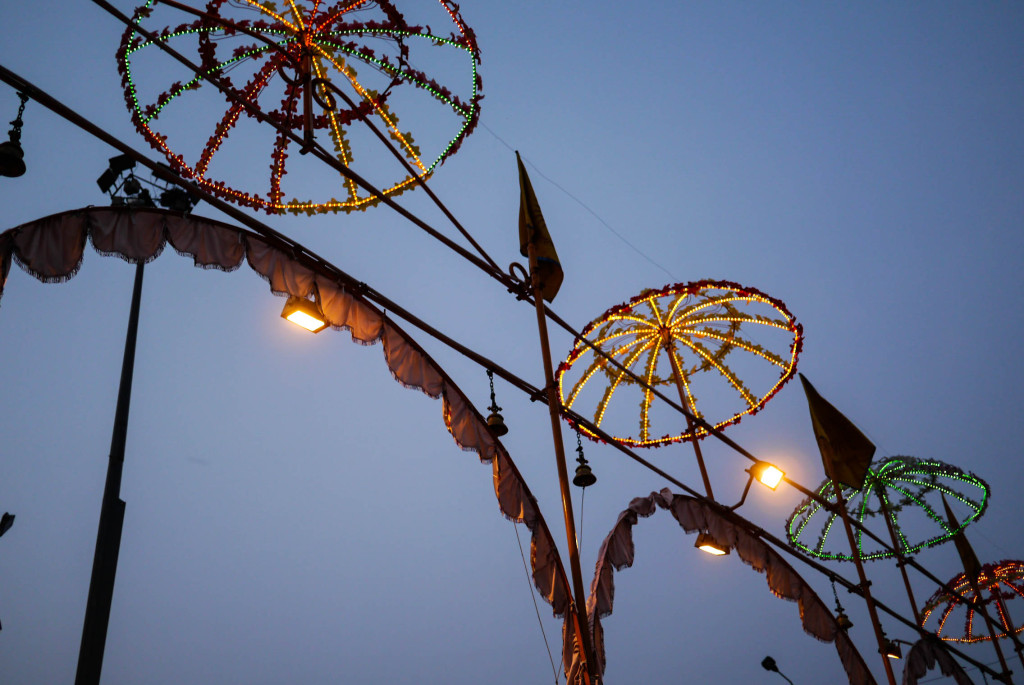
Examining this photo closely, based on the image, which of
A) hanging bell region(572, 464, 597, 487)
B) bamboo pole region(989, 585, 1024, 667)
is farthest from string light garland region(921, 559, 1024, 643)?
hanging bell region(572, 464, 597, 487)

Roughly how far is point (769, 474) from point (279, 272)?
6616 millimetres

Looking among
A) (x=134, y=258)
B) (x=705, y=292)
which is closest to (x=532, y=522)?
(x=134, y=258)

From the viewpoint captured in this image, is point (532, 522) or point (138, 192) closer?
point (532, 522)

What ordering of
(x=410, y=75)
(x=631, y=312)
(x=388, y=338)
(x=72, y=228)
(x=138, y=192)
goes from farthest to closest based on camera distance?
(x=631, y=312) < (x=138, y=192) < (x=410, y=75) < (x=388, y=338) < (x=72, y=228)

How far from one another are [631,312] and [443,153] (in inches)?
213

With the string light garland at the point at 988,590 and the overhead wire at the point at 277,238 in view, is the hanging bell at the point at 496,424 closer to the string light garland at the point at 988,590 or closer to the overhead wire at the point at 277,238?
the overhead wire at the point at 277,238

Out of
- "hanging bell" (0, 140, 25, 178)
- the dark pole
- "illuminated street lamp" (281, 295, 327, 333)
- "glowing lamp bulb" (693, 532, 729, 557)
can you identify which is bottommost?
the dark pole

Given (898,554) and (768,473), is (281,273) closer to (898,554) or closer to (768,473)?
(768,473)

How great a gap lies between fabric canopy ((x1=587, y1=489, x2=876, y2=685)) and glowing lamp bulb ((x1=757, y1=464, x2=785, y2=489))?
1019 millimetres

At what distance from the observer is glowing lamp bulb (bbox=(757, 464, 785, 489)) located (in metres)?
9.52

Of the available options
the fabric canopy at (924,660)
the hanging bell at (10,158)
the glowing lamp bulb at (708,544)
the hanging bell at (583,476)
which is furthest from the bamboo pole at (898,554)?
the hanging bell at (10,158)

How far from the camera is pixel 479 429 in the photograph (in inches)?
281

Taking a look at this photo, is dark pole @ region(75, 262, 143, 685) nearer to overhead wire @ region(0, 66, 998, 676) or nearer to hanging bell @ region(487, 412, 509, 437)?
overhead wire @ region(0, 66, 998, 676)

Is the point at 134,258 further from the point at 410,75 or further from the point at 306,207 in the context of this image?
the point at 410,75
